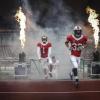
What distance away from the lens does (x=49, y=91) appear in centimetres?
1570

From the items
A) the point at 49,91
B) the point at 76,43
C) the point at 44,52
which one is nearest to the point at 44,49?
the point at 44,52

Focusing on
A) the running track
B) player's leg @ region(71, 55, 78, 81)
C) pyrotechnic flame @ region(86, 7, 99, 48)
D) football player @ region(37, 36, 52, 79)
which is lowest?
the running track

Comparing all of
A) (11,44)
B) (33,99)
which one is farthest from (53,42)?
(33,99)

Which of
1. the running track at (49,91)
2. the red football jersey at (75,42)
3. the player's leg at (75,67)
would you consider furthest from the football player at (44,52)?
the player's leg at (75,67)

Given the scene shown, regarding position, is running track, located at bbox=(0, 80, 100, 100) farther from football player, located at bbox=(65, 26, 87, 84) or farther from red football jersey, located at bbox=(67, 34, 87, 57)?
red football jersey, located at bbox=(67, 34, 87, 57)

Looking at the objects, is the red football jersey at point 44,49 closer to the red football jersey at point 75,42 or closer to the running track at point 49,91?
the running track at point 49,91

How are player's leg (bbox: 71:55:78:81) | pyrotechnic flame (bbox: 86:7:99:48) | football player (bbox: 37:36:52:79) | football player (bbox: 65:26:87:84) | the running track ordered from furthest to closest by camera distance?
pyrotechnic flame (bbox: 86:7:99:48) < football player (bbox: 37:36:52:79) < football player (bbox: 65:26:87:84) < player's leg (bbox: 71:55:78:81) < the running track

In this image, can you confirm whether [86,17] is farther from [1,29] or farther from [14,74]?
[14,74]

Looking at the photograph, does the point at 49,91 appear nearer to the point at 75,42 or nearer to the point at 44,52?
the point at 75,42

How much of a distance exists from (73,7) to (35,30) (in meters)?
3.25

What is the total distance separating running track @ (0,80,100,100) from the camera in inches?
560

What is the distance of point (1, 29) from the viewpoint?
92.4 ft

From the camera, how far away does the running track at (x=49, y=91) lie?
14.2 meters

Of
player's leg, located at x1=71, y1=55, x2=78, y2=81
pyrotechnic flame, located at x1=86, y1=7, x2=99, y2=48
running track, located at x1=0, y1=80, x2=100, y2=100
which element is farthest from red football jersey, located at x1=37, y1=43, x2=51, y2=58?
pyrotechnic flame, located at x1=86, y1=7, x2=99, y2=48
